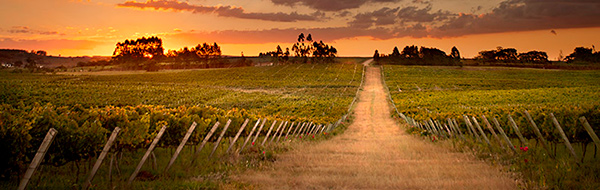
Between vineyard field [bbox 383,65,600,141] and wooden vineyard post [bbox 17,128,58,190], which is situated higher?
wooden vineyard post [bbox 17,128,58,190]

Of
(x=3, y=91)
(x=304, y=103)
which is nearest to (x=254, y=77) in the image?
(x=304, y=103)

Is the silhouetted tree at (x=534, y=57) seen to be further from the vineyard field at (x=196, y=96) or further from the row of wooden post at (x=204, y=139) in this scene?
the row of wooden post at (x=204, y=139)

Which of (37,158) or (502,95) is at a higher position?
(37,158)

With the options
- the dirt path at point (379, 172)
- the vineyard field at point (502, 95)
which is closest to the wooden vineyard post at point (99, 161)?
the dirt path at point (379, 172)

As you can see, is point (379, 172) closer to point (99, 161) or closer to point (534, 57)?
point (99, 161)

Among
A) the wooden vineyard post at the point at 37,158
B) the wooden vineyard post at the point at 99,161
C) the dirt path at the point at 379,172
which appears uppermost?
the wooden vineyard post at the point at 37,158

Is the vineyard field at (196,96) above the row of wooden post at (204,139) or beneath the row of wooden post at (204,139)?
beneath

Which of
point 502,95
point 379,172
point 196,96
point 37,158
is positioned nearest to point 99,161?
point 37,158

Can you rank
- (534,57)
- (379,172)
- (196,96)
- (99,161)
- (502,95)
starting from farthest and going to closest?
(534,57)
(196,96)
(502,95)
(379,172)
(99,161)

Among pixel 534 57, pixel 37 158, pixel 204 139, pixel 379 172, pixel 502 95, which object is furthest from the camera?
pixel 534 57

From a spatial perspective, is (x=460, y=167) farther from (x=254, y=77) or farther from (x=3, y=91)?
(x=254, y=77)

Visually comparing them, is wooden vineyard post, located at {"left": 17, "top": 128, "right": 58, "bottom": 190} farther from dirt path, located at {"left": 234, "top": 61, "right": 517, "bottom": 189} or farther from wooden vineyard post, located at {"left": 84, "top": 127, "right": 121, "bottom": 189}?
dirt path, located at {"left": 234, "top": 61, "right": 517, "bottom": 189}

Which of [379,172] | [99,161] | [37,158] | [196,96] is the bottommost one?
[196,96]

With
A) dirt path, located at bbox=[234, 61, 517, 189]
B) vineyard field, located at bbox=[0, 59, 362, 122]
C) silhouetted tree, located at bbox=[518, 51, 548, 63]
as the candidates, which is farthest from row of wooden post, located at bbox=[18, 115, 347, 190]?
silhouetted tree, located at bbox=[518, 51, 548, 63]
